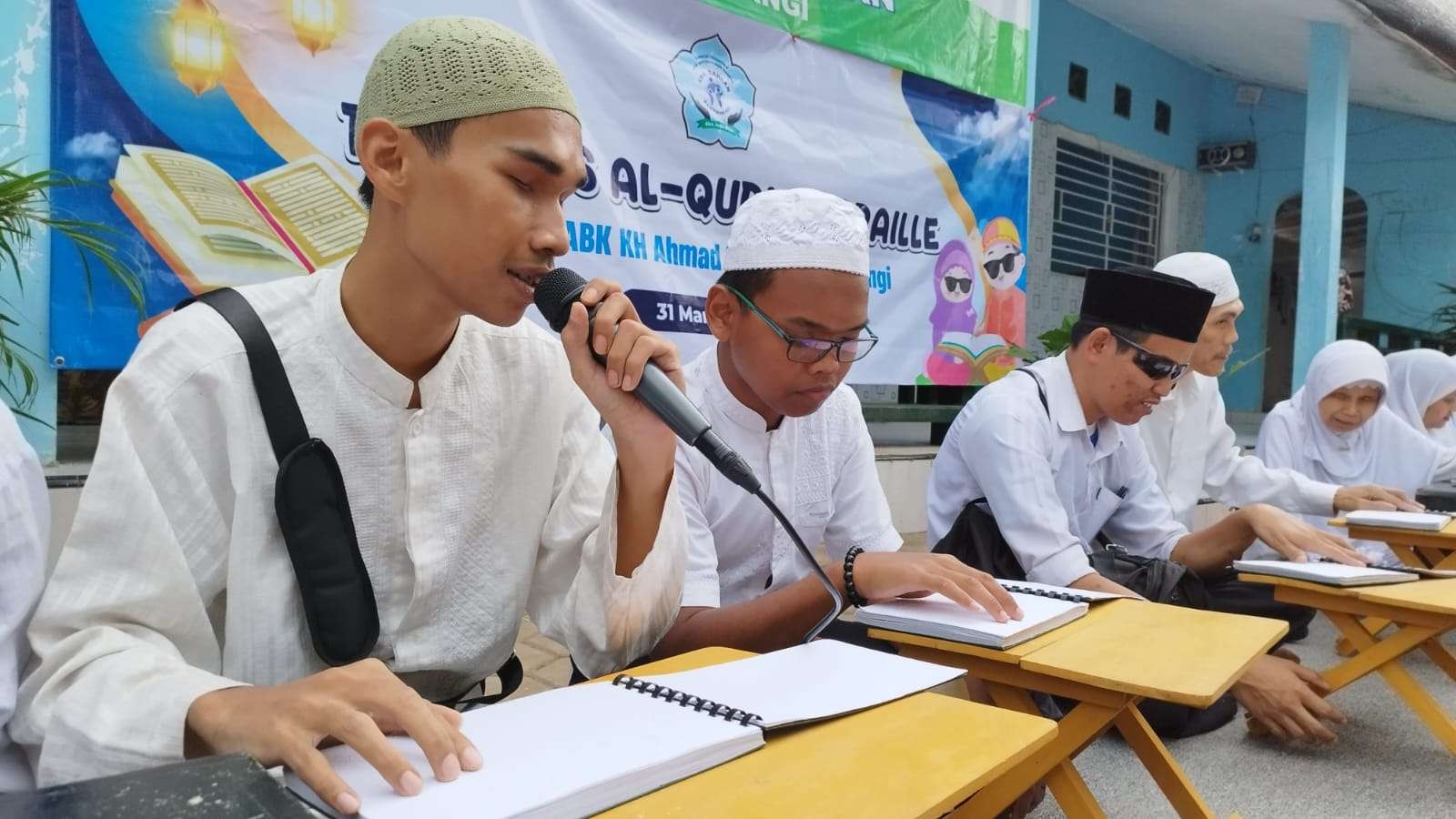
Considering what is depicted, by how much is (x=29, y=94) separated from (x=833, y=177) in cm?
293

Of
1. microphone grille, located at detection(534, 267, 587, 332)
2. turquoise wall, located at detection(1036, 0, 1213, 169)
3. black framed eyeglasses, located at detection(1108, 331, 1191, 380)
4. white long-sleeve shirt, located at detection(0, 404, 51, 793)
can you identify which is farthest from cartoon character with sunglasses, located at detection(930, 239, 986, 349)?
white long-sleeve shirt, located at detection(0, 404, 51, 793)

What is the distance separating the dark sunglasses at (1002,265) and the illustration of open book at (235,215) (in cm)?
314

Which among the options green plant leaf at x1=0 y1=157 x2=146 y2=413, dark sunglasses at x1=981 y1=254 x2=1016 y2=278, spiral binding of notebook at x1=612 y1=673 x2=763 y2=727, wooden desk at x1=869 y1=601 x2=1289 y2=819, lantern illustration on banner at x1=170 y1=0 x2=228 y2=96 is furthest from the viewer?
dark sunglasses at x1=981 y1=254 x2=1016 y2=278

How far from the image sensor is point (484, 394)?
142 cm

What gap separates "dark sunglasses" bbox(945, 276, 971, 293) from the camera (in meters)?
4.81

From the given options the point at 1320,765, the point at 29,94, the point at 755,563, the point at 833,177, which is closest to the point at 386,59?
the point at 755,563

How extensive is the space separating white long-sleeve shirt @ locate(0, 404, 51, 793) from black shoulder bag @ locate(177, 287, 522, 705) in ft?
0.81

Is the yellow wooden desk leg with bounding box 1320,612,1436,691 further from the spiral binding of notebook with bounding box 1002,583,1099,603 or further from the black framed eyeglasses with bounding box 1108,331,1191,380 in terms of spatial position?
the spiral binding of notebook with bounding box 1002,583,1099,603

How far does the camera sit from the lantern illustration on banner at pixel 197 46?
2615 mm

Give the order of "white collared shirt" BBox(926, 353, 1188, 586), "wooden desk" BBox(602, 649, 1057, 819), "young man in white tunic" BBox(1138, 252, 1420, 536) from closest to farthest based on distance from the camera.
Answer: "wooden desk" BBox(602, 649, 1057, 819)
"white collared shirt" BBox(926, 353, 1188, 586)
"young man in white tunic" BBox(1138, 252, 1420, 536)

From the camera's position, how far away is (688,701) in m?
0.97

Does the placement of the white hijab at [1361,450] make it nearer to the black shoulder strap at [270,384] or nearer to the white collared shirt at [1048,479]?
the white collared shirt at [1048,479]

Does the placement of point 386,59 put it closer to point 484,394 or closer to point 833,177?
point 484,394

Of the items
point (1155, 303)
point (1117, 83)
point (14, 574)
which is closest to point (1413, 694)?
point (1155, 303)
